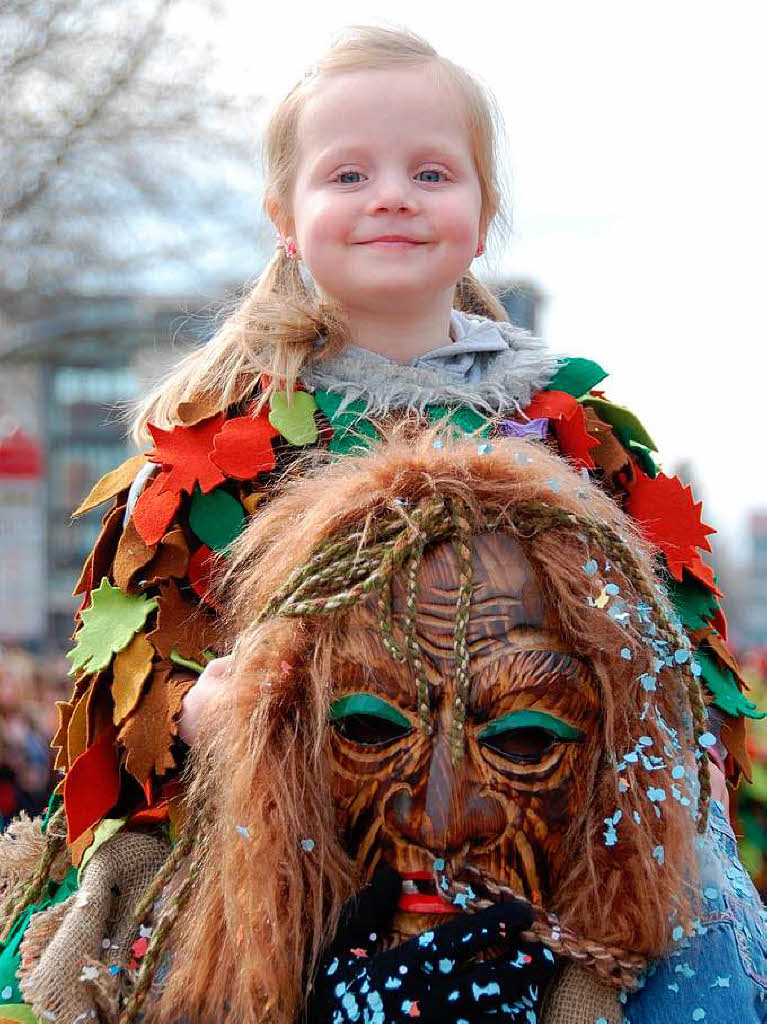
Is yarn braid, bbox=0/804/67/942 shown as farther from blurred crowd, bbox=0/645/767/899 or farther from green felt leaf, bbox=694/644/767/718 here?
blurred crowd, bbox=0/645/767/899

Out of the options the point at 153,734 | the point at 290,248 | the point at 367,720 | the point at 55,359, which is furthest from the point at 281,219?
the point at 55,359

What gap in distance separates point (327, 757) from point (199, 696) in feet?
1.04

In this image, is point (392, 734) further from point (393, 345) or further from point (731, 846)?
point (393, 345)

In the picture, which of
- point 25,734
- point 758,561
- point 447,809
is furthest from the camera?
point 758,561

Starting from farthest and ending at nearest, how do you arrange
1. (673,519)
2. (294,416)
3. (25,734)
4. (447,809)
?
(25,734)
(673,519)
(294,416)
(447,809)

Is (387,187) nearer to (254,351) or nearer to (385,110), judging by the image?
(385,110)

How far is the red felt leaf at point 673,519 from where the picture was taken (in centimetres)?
224

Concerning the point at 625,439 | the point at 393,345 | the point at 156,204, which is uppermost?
the point at 393,345

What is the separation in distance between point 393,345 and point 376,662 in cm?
81

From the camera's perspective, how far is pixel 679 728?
5.71 ft

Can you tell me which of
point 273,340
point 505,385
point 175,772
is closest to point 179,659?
point 175,772

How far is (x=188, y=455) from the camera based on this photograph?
2146mm

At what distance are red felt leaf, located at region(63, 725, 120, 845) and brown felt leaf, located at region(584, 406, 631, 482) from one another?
3.25 feet

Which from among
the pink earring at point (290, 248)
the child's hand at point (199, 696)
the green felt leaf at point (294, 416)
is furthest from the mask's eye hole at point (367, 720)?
the pink earring at point (290, 248)
